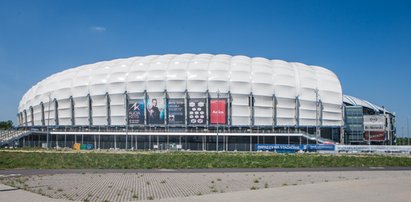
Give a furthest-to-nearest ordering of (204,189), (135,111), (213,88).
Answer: (135,111), (213,88), (204,189)

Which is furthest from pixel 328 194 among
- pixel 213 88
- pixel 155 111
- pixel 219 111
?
pixel 155 111

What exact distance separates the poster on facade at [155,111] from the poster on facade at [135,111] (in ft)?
4.59

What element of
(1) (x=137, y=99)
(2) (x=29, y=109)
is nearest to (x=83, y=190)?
(1) (x=137, y=99)

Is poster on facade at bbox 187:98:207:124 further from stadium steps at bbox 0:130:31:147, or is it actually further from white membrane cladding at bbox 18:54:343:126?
stadium steps at bbox 0:130:31:147

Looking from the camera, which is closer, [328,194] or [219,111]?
[328,194]

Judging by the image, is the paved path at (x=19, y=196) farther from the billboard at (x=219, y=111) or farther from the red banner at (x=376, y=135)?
the red banner at (x=376, y=135)

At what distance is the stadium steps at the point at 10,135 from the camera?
83.7 m

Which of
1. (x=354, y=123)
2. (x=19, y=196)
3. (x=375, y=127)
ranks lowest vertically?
(x=375, y=127)

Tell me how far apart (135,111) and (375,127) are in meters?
50.6

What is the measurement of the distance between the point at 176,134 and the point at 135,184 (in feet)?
197

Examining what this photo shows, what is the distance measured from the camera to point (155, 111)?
87625mm

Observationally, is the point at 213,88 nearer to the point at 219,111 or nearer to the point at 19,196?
the point at 219,111

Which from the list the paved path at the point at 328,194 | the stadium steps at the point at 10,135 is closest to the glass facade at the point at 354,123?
the stadium steps at the point at 10,135

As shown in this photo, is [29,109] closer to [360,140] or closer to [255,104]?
[255,104]
